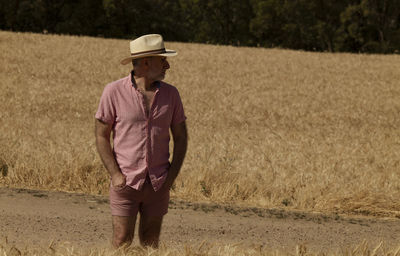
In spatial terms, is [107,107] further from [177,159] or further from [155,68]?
[177,159]

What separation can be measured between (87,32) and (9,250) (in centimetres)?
4989

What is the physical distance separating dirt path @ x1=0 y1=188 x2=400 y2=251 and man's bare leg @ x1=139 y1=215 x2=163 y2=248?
1.93 metres

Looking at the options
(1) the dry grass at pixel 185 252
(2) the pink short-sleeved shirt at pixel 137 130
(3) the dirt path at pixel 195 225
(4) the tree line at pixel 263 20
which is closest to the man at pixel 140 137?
(2) the pink short-sleeved shirt at pixel 137 130

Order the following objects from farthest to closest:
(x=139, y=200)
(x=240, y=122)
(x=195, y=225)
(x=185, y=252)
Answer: (x=240, y=122) → (x=195, y=225) → (x=139, y=200) → (x=185, y=252)

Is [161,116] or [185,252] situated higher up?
[161,116]

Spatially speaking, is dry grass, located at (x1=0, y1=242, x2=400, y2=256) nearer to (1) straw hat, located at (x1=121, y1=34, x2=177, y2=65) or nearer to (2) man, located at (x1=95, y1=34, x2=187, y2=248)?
(2) man, located at (x1=95, y1=34, x2=187, y2=248)

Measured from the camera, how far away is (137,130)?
4082mm

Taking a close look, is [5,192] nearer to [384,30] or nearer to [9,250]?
[9,250]

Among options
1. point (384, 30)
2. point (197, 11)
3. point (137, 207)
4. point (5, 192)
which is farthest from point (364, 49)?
point (137, 207)

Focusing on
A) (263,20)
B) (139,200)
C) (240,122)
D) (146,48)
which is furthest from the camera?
(263,20)

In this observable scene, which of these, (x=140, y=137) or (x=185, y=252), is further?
(x=140, y=137)

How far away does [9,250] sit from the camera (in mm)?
2811

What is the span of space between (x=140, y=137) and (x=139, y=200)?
1.27 ft

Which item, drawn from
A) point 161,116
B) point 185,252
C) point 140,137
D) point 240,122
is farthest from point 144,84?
point 240,122
